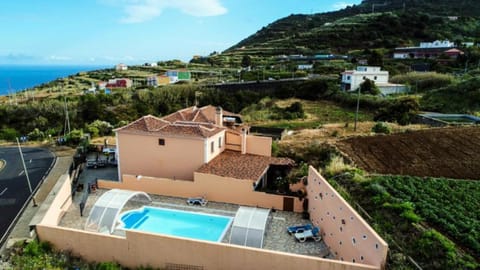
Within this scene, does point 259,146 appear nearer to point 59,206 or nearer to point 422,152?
point 422,152

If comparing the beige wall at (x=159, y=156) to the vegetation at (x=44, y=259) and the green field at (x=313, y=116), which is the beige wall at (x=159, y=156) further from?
the green field at (x=313, y=116)

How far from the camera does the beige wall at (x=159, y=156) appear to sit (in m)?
20.9

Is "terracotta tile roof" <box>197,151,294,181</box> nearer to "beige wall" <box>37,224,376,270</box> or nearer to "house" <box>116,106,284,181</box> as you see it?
"house" <box>116,106,284,181</box>

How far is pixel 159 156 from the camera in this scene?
21578 mm

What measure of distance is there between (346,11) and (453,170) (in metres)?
173

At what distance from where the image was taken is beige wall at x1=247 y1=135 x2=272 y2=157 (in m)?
23.0

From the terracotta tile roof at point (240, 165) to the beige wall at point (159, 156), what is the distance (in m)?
1.16

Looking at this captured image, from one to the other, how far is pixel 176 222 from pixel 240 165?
5.66 m

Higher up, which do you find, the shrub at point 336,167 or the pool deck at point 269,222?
the shrub at point 336,167

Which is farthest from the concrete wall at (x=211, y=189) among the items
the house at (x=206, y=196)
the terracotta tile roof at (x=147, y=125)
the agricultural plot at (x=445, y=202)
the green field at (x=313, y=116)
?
the green field at (x=313, y=116)

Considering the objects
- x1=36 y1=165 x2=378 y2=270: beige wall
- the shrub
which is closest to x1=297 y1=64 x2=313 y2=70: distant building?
the shrub

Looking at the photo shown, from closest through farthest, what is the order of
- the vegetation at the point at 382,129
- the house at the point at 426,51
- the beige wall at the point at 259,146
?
the beige wall at the point at 259,146
the vegetation at the point at 382,129
the house at the point at 426,51

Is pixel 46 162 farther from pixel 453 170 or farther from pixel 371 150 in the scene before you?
pixel 453 170

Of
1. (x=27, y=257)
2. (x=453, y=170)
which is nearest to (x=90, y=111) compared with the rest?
(x=27, y=257)
